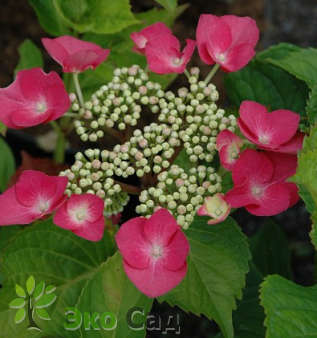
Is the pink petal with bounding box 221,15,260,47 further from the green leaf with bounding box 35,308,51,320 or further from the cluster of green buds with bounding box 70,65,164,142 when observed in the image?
the green leaf with bounding box 35,308,51,320

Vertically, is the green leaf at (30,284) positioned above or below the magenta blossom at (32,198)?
below

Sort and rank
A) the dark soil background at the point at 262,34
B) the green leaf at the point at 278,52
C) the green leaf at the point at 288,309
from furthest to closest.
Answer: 1. the dark soil background at the point at 262,34
2. the green leaf at the point at 278,52
3. the green leaf at the point at 288,309

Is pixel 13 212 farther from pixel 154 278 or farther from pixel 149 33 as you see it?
pixel 149 33

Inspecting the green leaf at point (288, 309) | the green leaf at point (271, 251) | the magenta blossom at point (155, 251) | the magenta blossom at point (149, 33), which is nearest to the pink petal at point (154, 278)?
the magenta blossom at point (155, 251)

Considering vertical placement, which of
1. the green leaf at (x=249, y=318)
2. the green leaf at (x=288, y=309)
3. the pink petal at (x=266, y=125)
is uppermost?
the pink petal at (x=266, y=125)

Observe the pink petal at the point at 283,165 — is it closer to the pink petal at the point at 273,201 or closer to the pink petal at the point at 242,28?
the pink petal at the point at 273,201

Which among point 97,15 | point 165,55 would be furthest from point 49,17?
point 165,55
